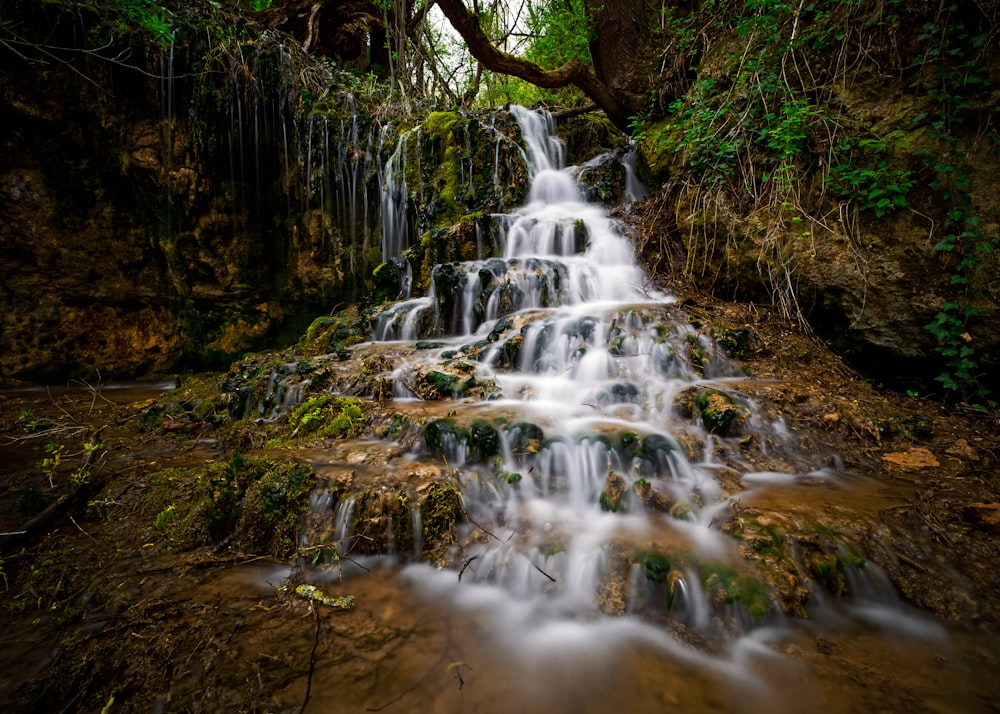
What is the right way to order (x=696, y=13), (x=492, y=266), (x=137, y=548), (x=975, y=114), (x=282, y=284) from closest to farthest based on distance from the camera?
(x=137, y=548) < (x=975, y=114) < (x=492, y=266) < (x=696, y=13) < (x=282, y=284)

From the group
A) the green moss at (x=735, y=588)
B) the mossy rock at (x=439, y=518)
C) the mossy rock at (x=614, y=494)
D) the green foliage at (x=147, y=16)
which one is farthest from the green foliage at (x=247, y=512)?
the green foliage at (x=147, y=16)

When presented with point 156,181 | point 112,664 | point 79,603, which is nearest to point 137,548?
point 79,603

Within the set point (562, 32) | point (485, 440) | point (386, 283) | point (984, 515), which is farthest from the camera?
point (562, 32)

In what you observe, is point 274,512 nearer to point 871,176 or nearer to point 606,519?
point 606,519

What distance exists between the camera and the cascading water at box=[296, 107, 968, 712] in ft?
5.51

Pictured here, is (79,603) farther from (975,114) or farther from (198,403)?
(975,114)

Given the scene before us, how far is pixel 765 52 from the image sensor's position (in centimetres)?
486

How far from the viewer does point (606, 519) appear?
2.51m

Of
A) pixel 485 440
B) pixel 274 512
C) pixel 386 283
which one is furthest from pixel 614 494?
pixel 386 283

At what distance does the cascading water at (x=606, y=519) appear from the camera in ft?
5.51

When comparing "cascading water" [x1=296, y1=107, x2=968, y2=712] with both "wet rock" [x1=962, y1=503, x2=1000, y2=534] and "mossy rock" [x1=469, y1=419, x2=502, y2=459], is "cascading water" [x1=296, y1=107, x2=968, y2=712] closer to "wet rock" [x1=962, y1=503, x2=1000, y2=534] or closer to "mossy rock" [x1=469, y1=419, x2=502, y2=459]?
"mossy rock" [x1=469, y1=419, x2=502, y2=459]

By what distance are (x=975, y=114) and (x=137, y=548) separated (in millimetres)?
6608

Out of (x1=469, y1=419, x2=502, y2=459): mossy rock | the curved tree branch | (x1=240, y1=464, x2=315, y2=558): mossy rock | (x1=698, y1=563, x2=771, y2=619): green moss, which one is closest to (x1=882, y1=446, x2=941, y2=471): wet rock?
(x1=698, y1=563, x2=771, y2=619): green moss

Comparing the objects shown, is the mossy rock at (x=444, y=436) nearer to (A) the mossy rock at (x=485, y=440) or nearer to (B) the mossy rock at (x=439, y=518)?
(A) the mossy rock at (x=485, y=440)
